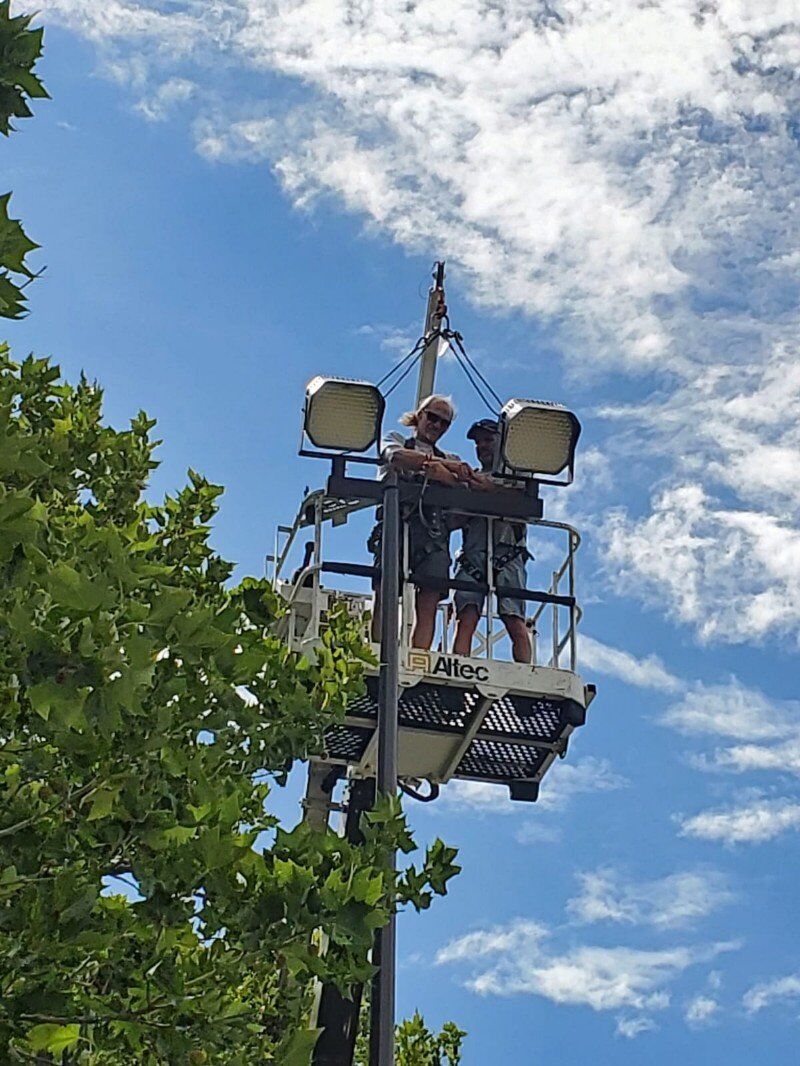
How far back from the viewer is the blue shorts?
442 inches

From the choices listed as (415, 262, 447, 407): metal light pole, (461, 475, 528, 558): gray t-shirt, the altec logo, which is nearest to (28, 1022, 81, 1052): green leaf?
the altec logo

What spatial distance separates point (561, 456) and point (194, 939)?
5715 millimetres

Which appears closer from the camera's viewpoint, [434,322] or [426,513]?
[426,513]

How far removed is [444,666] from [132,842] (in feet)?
20.8

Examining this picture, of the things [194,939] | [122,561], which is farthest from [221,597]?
[122,561]

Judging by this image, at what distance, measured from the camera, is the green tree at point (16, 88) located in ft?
12.8

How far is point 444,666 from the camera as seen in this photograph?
10.8 meters

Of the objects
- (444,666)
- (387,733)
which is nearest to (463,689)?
(444,666)

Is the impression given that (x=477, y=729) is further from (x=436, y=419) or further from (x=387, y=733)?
(x=387, y=733)

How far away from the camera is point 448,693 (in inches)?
430

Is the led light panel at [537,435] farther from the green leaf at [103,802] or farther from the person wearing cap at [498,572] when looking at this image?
the green leaf at [103,802]

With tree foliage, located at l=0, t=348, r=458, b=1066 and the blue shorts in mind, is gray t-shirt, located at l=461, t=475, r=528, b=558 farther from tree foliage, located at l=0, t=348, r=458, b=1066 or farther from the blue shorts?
tree foliage, located at l=0, t=348, r=458, b=1066

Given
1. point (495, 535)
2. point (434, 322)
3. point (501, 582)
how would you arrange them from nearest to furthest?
point (501, 582) < point (495, 535) < point (434, 322)

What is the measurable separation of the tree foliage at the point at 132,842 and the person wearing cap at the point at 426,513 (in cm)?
510
